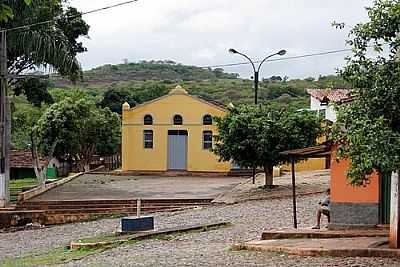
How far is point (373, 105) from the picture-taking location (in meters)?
10.8

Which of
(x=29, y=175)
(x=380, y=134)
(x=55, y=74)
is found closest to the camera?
(x=380, y=134)

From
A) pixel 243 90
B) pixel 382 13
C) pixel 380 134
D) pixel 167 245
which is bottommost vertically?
pixel 167 245

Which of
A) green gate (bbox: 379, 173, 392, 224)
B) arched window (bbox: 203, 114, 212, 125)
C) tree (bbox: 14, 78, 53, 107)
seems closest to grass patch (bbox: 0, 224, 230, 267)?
green gate (bbox: 379, 173, 392, 224)

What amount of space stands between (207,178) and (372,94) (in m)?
27.4

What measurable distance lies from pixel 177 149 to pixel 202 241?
83.6 ft

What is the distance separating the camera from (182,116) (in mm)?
41281

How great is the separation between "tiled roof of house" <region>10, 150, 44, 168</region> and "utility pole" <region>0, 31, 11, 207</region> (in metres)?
27.7

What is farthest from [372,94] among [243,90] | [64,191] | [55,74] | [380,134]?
[243,90]

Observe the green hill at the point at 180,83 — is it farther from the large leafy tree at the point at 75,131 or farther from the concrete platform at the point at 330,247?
the concrete platform at the point at 330,247

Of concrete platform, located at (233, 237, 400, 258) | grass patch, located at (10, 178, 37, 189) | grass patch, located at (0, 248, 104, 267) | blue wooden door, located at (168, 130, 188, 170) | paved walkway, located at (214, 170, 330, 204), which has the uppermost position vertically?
blue wooden door, located at (168, 130, 188, 170)

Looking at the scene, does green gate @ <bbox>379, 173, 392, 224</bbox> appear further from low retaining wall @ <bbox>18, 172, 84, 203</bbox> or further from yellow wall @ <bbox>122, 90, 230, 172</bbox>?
yellow wall @ <bbox>122, 90, 230, 172</bbox>

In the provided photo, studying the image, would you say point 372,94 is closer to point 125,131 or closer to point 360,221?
point 360,221

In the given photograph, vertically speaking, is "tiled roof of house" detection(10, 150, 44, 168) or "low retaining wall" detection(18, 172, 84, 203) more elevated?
"tiled roof of house" detection(10, 150, 44, 168)

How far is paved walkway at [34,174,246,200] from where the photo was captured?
90.9ft
